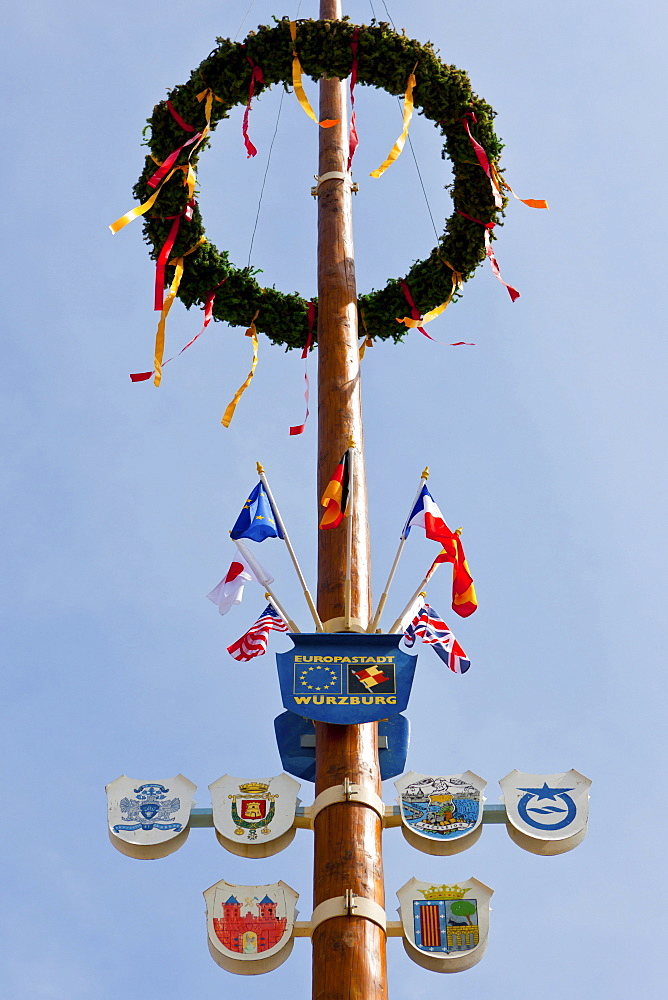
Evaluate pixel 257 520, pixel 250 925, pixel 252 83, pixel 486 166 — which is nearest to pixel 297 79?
pixel 252 83

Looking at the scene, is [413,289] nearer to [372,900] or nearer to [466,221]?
[466,221]

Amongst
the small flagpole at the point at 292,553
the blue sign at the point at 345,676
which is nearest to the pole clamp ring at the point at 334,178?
the small flagpole at the point at 292,553

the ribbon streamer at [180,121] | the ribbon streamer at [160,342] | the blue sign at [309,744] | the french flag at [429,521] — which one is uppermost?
the ribbon streamer at [180,121]

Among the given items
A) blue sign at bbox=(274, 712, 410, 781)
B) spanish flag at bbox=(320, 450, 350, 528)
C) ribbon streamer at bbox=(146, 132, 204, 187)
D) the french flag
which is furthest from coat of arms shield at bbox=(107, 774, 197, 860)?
ribbon streamer at bbox=(146, 132, 204, 187)

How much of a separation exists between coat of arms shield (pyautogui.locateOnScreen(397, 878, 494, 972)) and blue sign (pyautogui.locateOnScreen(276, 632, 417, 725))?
1049 mm

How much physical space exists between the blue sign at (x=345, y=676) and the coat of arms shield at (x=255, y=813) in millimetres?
676

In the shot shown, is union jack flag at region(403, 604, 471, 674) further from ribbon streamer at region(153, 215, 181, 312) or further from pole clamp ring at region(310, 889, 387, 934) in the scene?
ribbon streamer at region(153, 215, 181, 312)

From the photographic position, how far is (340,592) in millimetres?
8195

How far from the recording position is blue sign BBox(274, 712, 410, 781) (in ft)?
26.1

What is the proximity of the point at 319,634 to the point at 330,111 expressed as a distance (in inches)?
219

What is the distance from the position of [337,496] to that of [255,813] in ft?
6.75

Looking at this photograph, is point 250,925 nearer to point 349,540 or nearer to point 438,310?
point 349,540

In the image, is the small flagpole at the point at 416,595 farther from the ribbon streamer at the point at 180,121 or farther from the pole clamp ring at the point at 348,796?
the ribbon streamer at the point at 180,121

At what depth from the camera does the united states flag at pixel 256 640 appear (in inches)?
341
